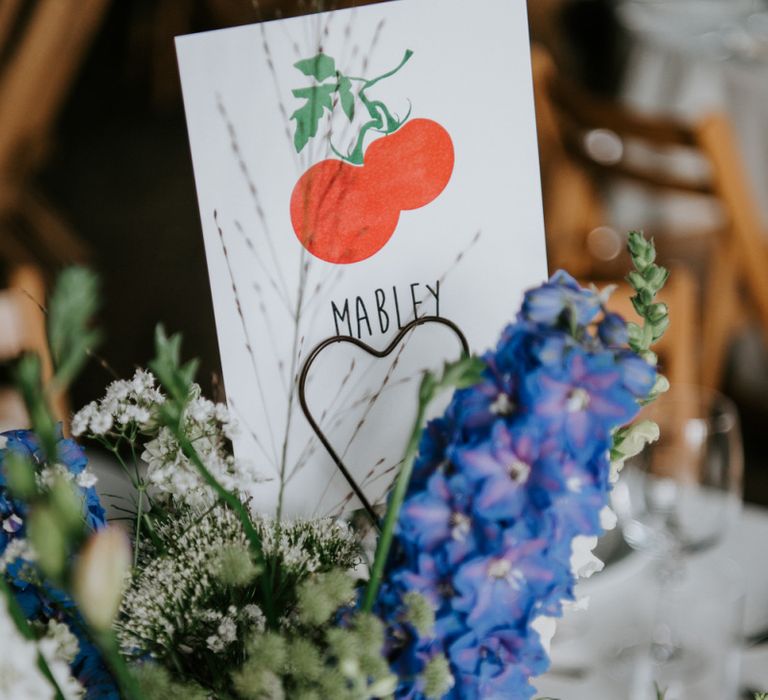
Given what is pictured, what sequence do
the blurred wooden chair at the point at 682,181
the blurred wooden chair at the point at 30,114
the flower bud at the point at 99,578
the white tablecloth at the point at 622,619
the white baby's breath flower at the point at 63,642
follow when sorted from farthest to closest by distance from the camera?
the blurred wooden chair at the point at 30,114 < the blurred wooden chair at the point at 682,181 < the white tablecloth at the point at 622,619 < the white baby's breath flower at the point at 63,642 < the flower bud at the point at 99,578

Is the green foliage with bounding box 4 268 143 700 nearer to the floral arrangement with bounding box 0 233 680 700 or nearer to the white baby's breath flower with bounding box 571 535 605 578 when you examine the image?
the floral arrangement with bounding box 0 233 680 700

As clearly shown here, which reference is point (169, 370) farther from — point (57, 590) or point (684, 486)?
point (684, 486)

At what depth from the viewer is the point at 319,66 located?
507 mm

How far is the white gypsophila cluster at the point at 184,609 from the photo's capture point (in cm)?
44

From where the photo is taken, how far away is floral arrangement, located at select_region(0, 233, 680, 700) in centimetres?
35

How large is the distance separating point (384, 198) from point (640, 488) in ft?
2.05

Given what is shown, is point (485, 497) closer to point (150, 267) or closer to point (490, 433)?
point (490, 433)

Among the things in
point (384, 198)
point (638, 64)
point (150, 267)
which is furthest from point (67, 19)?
point (384, 198)

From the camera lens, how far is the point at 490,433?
0.37m

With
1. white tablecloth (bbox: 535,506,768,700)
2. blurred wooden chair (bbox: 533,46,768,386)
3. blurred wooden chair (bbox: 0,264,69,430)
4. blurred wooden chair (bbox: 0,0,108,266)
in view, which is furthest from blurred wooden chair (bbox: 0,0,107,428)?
white tablecloth (bbox: 535,506,768,700)

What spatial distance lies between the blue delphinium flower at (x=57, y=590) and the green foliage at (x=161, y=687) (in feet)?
0.17

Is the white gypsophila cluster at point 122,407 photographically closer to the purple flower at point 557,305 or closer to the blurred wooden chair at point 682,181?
the purple flower at point 557,305

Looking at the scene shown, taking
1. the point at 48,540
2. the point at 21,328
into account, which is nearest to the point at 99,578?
the point at 48,540

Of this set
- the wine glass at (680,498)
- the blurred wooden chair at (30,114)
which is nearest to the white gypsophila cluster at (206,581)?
the wine glass at (680,498)
